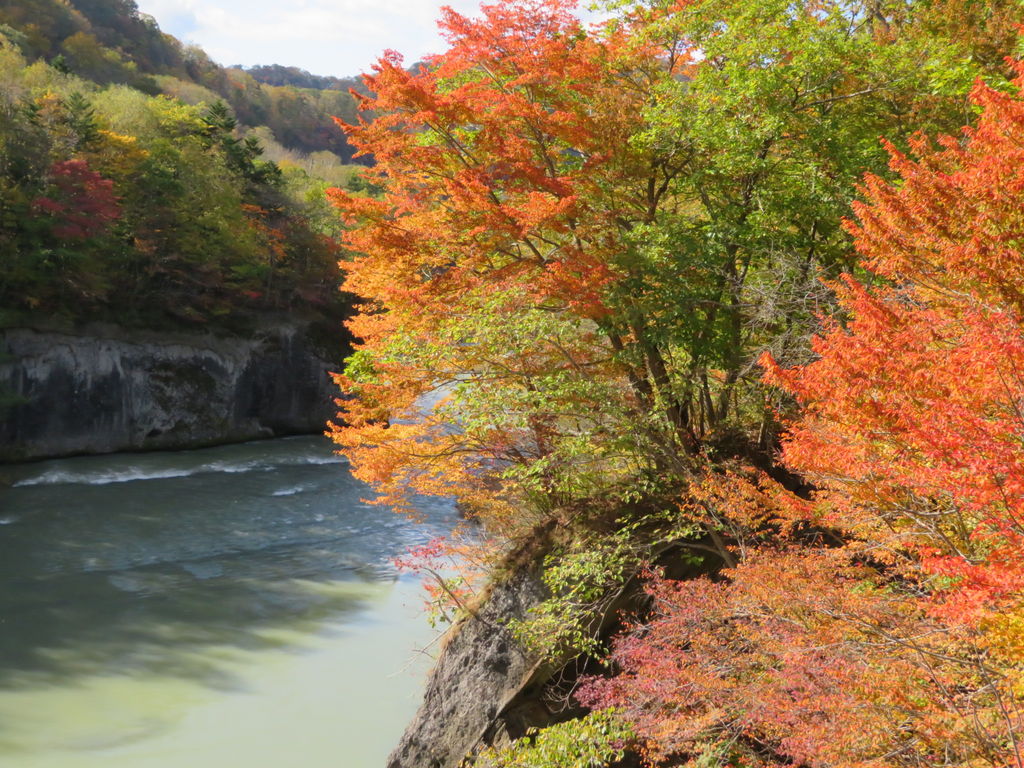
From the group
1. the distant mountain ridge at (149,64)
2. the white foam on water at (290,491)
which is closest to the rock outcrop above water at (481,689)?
the white foam on water at (290,491)

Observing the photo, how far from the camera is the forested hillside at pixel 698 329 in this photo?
579 centimetres

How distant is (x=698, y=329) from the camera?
33.2 ft

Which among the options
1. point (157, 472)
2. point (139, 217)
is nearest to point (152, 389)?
point (157, 472)

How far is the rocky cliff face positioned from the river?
222 cm

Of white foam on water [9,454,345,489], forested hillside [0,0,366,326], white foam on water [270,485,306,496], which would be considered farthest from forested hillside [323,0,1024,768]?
forested hillside [0,0,366,326]

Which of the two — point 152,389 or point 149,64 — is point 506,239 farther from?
point 149,64

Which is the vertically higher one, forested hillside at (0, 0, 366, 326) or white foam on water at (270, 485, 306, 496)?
forested hillside at (0, 0, 366, 326)

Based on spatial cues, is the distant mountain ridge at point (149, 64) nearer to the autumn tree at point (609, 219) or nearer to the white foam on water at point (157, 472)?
the white foam on water at point (157, 472)

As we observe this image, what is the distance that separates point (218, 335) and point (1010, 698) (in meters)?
30.2

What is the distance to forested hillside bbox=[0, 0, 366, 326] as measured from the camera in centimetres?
2492

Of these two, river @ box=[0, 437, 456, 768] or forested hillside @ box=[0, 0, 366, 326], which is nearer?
river @ box=[0, 437, 456, 768]

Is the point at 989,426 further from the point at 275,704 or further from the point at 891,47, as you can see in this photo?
the point at 275,704

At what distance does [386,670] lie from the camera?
13.0m

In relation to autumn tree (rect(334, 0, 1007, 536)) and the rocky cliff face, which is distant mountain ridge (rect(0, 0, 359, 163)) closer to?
the rocky cliff face
